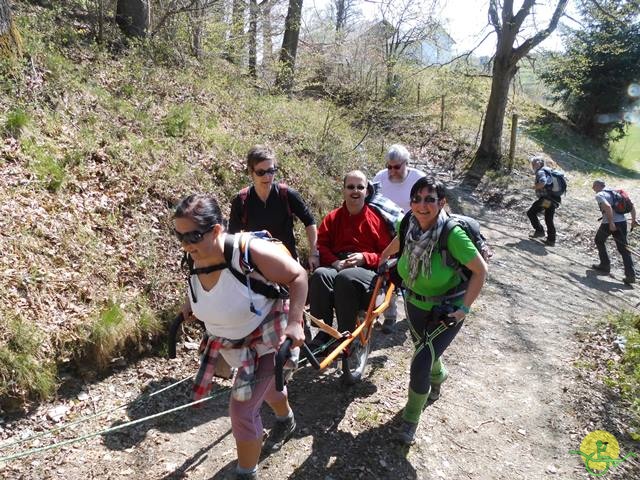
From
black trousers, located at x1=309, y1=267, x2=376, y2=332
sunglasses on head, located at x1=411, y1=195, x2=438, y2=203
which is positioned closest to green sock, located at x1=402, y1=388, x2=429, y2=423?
black trousers, located at x1=309, y1=267, x2=376, y2=332

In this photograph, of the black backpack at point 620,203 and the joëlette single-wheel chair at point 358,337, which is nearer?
the joëlette single-wheel chair at point 358,337

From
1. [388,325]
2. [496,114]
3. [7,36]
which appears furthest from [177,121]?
[496,114]

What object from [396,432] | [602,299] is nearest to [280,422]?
[396,432]

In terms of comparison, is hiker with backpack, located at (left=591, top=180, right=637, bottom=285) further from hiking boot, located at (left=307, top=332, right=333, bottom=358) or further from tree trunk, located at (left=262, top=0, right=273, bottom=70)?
tree trunk, located at (left=262, top=0, right=273, bottom=70)

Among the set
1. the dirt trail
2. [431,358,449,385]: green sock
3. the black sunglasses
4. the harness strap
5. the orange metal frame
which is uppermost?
the black sunglasses

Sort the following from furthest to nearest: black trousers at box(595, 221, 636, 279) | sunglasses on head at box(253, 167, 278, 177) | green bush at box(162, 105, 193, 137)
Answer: black trousers at box(595, 221, 636, 279), green bush at box(162, 105, 193, 137), sunglasses on head at box(253, 167, 278, 177)

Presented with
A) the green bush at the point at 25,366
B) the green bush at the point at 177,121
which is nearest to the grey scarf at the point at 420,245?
the green bush at the point at 25,366

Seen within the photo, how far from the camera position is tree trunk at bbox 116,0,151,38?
357 inches

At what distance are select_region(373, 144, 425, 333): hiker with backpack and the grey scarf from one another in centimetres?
172

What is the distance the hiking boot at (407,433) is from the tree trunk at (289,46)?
9798 millimetres

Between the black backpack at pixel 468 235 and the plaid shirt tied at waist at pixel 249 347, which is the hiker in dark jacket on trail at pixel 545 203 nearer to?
the black backpack at pixel 468 235

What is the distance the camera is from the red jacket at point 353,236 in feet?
15.0

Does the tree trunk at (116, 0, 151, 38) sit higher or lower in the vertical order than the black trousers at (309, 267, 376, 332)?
higher

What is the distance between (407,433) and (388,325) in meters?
1.91
